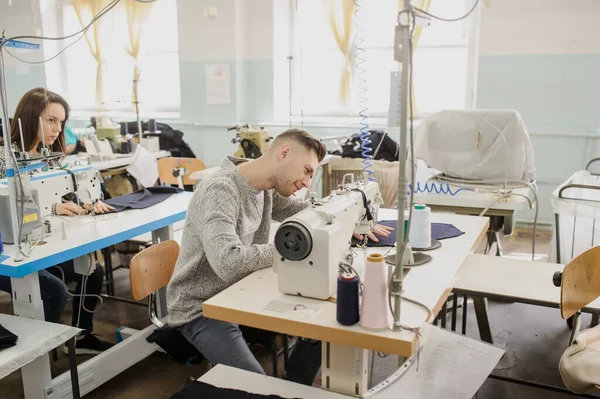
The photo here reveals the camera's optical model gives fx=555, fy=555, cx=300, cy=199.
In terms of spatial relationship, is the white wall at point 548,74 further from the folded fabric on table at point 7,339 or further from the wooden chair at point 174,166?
the folded fabric on table at point 7,339

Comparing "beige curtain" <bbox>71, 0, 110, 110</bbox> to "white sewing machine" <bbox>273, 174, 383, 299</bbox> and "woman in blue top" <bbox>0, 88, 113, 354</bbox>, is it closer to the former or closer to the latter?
"woman in blue top" <bbox>0, 88, 113, 354</bbox>

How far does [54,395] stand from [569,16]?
15.7ft

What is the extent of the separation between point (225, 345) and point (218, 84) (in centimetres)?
481

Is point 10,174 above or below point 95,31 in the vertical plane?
below

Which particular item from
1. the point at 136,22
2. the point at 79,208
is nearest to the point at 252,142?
the point at 79,208

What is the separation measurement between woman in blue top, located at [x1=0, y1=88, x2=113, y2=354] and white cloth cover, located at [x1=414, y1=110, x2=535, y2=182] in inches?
72.1

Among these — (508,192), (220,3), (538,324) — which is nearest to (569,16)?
(508,192)

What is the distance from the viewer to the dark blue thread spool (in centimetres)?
133

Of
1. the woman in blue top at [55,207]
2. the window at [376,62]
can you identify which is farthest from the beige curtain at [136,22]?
the woman in blue top at [55,207]

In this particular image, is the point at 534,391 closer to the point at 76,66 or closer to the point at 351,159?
the point at 351,159

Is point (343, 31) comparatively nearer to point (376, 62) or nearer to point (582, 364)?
point (376, 62)

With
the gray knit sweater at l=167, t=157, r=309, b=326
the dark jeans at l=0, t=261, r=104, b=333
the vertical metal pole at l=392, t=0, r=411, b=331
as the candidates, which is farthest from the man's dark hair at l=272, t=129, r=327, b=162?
the dark jeans at l=0, t=261, r=104, b=333

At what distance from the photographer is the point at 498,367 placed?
8.71 ft

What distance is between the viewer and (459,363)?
1424 millimetres
